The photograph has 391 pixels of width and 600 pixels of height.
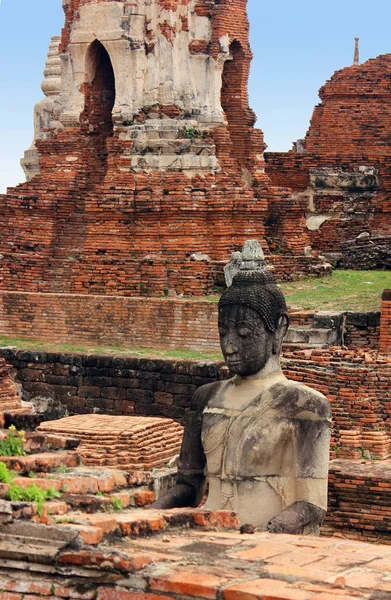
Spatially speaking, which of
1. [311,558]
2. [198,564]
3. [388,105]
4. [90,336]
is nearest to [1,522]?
[198,564]

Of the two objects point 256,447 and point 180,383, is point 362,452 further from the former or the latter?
point 256,447

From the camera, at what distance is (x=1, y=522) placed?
4633 mm

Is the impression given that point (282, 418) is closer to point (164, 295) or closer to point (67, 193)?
point (164, 295)

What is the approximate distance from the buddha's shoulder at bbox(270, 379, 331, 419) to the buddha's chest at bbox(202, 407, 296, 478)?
0.05 m

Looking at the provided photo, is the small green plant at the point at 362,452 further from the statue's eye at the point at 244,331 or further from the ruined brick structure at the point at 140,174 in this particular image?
the ruined brick structure at the point at 140,174

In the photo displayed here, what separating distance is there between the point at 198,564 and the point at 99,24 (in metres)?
16.2

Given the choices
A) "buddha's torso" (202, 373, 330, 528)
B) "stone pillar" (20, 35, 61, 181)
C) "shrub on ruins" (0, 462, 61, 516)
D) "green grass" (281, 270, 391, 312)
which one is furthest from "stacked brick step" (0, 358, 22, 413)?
"stone pillar" (20, 35, 61, 181)

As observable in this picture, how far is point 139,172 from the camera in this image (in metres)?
19.8

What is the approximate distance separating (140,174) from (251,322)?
13.1m

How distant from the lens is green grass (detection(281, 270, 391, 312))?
16.7m

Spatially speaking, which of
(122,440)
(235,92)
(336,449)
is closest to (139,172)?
(235,92)

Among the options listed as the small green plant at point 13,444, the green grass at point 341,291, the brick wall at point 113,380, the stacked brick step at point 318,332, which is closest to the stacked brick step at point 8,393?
the brick wall at point 113,380

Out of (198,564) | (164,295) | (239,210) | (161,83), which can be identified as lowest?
(198,564)

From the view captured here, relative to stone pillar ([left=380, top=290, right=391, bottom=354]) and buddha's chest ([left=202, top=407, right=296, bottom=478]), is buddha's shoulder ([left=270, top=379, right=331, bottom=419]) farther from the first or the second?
stone pillar ([left=380, top=290, right=391, bottom=354])
